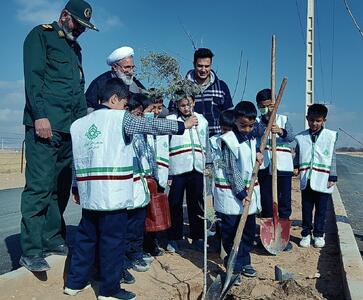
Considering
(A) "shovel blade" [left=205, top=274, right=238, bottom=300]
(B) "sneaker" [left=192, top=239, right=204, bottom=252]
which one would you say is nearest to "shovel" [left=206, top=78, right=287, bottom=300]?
(A) "shovel blade" [left=205, top=274, right=238, bottom=300]

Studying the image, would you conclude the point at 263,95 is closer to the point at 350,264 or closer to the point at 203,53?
the point at 203,53

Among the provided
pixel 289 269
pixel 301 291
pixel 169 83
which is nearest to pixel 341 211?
pixel 289 269

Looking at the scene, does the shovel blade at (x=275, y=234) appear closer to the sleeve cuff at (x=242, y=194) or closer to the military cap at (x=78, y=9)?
the sleeve cuff at (x=242, y=194)

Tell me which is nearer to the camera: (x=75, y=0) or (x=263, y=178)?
(x=75, y=0)

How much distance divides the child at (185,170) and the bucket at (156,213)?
1.95 ft

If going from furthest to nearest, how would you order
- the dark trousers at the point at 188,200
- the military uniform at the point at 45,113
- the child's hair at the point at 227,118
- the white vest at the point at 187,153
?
the dark trousers at the point at 188,200 < the white vest at the point at 187,153 < the child's hair at the point at 227,118 < the military uniform at the point at 45,113

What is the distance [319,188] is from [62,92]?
10.5ft

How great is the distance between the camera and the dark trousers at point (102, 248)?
381 cm

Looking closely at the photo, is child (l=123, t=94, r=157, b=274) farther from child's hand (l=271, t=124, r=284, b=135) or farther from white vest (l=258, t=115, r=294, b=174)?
white vest (l=258, t=115, r=294, b=174)

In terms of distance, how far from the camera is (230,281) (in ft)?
13.6

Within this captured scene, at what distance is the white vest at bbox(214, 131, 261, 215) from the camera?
179 inches

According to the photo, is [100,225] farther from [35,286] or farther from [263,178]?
[263,178]

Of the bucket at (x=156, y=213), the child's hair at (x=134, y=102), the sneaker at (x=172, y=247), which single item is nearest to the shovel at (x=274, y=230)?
the sneaker at (x=172, y=247)

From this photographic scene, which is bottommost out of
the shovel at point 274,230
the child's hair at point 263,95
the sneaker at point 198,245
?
the sneaker at point 198,245
